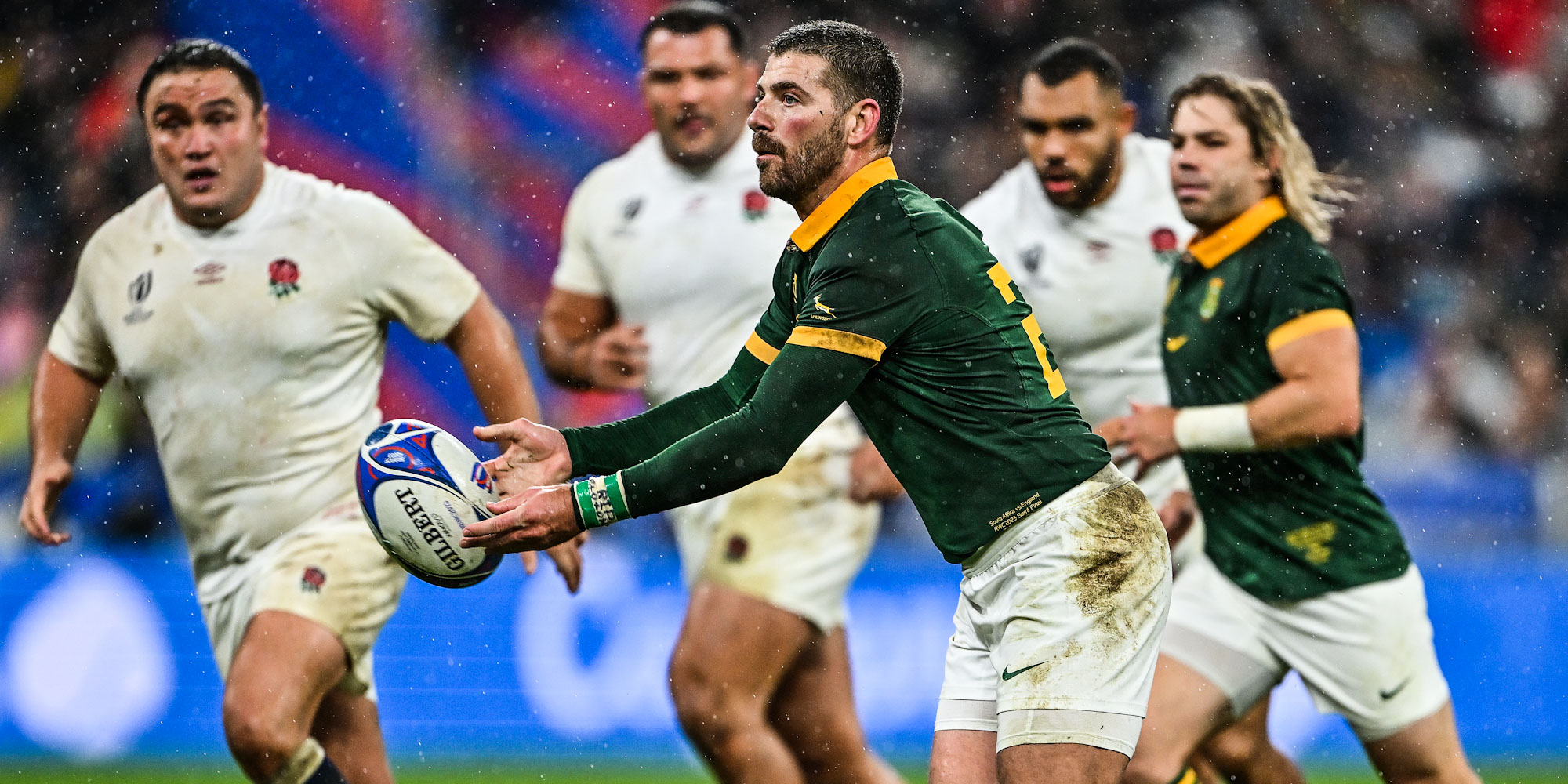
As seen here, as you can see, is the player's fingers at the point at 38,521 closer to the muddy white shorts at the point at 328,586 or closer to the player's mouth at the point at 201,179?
the muddy white shorts at the point at 328,586

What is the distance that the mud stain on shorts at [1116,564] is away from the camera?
3.70 meters

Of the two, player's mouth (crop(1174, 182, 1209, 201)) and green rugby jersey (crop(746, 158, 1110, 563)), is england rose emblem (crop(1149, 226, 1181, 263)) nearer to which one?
player's mouth (crop(1174, 182, 1209, 201))

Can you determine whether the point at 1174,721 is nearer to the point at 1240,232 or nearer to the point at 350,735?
the point at 1240,232

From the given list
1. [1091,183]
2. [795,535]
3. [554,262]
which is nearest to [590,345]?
[795,535]

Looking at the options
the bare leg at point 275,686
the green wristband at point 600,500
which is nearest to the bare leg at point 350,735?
the bare leg at point 275,686

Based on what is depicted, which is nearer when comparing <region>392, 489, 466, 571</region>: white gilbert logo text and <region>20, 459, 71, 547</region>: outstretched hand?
<region>392, 489, 466, 571</region>: white gilbert logo text

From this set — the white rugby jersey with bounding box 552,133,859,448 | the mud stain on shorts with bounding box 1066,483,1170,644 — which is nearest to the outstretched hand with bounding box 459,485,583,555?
the mud stain on shorts with bounding box 1066,483,1170,644

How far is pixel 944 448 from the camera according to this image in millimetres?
3697

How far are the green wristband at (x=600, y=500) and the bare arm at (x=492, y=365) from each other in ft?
6.38

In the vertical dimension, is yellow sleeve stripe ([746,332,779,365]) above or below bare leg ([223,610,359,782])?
above

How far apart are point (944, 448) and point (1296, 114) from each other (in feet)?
31.6

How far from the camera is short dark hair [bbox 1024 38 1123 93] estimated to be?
6266 mm

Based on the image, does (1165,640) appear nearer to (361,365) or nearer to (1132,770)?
(1132,770)

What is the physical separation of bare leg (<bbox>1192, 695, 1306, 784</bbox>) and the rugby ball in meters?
2.71
